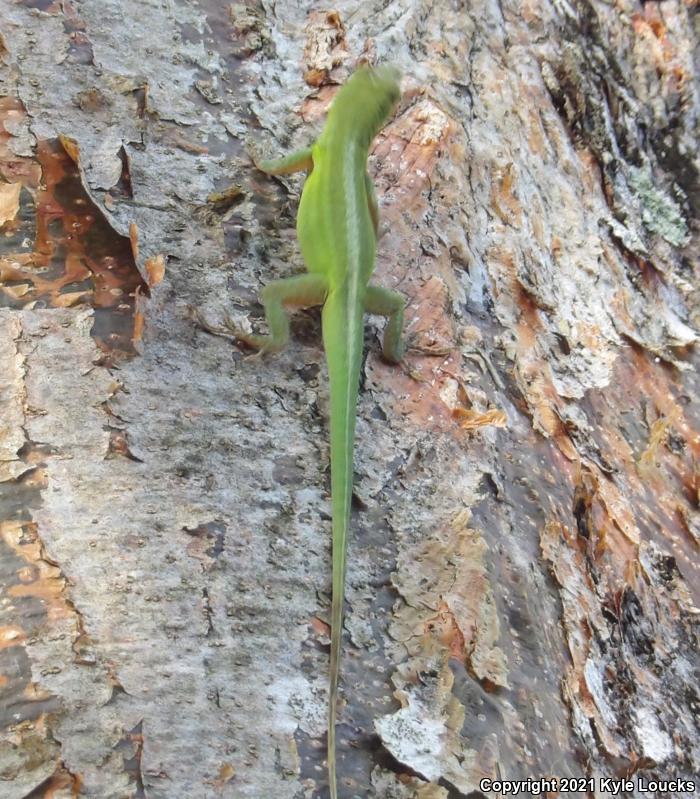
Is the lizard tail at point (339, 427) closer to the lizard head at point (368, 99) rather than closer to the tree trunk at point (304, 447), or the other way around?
the tree trunk at point (304, 447)

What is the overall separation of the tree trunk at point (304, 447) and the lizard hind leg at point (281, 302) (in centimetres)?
4

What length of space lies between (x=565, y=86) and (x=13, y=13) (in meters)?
1.84

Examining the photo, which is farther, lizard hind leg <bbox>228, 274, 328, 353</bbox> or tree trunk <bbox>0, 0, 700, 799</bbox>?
lizard hind leg <bbox>228, 274, 328, 353</bbox>

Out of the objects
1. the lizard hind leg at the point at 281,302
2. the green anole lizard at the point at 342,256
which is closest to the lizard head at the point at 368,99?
the green anole lizard at the point at 342,256

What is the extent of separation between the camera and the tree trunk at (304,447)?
44.8 inches

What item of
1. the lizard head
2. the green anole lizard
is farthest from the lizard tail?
the lizard head

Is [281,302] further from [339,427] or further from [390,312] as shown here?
[339,427]

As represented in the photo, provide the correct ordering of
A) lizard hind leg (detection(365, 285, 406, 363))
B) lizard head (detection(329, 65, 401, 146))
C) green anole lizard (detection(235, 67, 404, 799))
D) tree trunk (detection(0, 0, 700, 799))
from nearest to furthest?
tree trunk (detection(0, 0, 700, 799)) < green anole lizard (detection(235, 67, 404, 799)) < lizard hind leg (detection(365, 285, 406, 363)) < lizard head (detection(329, 65, 401, 146))

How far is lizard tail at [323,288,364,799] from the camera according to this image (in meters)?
1.21

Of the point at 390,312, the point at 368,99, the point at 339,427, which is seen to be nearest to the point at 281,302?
the point at 390,312

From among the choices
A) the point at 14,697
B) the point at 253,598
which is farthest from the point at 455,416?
the point at 14,697

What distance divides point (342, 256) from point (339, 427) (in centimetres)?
69

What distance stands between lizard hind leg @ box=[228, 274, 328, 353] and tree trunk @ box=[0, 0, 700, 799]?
4cm

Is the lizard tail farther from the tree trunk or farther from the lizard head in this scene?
the lizard head
